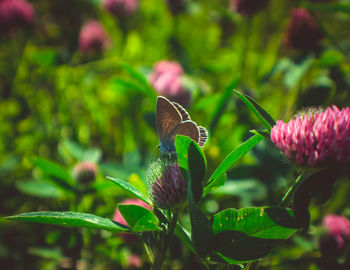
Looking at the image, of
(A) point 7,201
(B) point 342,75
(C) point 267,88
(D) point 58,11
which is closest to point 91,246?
(A) point 7,201

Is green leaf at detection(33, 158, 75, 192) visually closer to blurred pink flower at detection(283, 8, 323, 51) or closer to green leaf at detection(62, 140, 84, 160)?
green leaf at detection(62, 140, 84, 160)

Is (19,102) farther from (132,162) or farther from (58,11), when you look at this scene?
(58,11)

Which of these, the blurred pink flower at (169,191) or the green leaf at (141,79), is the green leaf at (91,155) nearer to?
the green leaf at (141,79)

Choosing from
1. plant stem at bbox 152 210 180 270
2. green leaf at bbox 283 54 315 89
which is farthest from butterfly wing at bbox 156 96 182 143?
Answer: green leaf at bbox 283 54 315 89

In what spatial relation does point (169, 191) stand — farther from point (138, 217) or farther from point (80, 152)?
point (80, 152)

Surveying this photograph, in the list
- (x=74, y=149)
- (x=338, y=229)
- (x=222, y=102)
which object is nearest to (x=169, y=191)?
(x=222, y=102)
